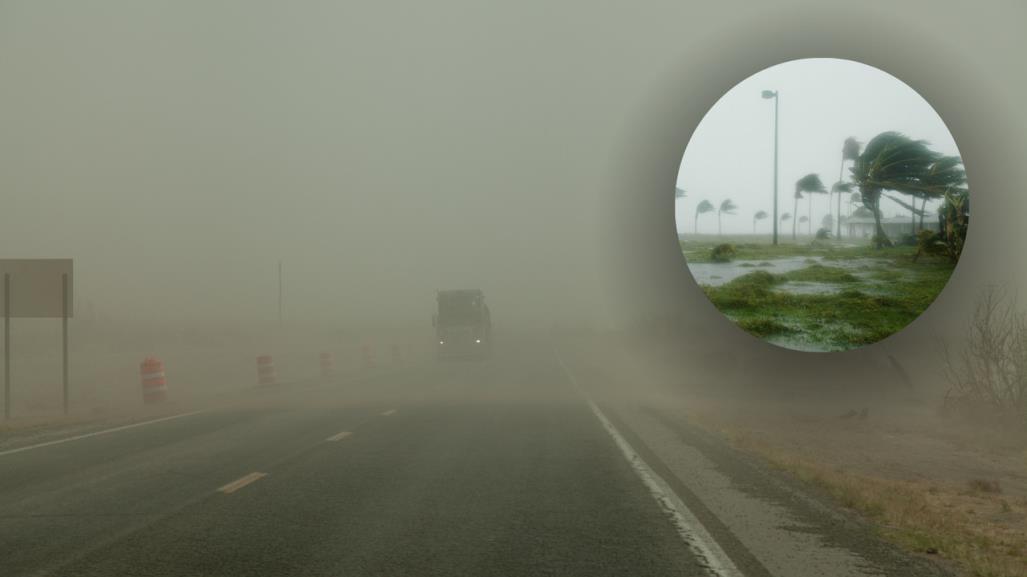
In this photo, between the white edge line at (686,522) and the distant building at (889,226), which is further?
the distant building at (889,226)

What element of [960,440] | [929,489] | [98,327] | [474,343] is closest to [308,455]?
[929,489]

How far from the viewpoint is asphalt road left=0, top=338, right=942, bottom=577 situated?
6797 millimetres

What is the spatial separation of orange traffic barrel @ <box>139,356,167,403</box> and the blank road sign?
291cm

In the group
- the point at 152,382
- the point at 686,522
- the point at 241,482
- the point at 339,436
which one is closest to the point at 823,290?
the point at 686,522

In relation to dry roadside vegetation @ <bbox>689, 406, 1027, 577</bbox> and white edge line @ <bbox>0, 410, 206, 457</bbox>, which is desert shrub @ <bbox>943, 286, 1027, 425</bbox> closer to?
dry roadside vegetation @ <bbox>689, 406, 1027, 577</bbox>

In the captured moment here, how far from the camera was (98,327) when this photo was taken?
288 feet

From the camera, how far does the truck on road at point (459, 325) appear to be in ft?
167

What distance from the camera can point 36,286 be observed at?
21625 millimetres

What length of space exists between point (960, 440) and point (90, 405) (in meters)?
20.0

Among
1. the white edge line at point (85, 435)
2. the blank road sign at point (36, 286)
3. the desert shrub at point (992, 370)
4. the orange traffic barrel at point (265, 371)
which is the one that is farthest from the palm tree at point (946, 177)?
the orange traffic barrel at point (265, 371)

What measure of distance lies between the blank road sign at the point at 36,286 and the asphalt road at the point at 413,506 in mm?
5894

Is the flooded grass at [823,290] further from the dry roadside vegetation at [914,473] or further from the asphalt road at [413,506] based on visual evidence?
the asphalt road at [413,506]

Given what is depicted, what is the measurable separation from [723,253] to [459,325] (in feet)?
124

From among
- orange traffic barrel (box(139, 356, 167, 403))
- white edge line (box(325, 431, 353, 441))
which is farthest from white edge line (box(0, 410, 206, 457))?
white edge line (box(325, 431, 353, 441))
